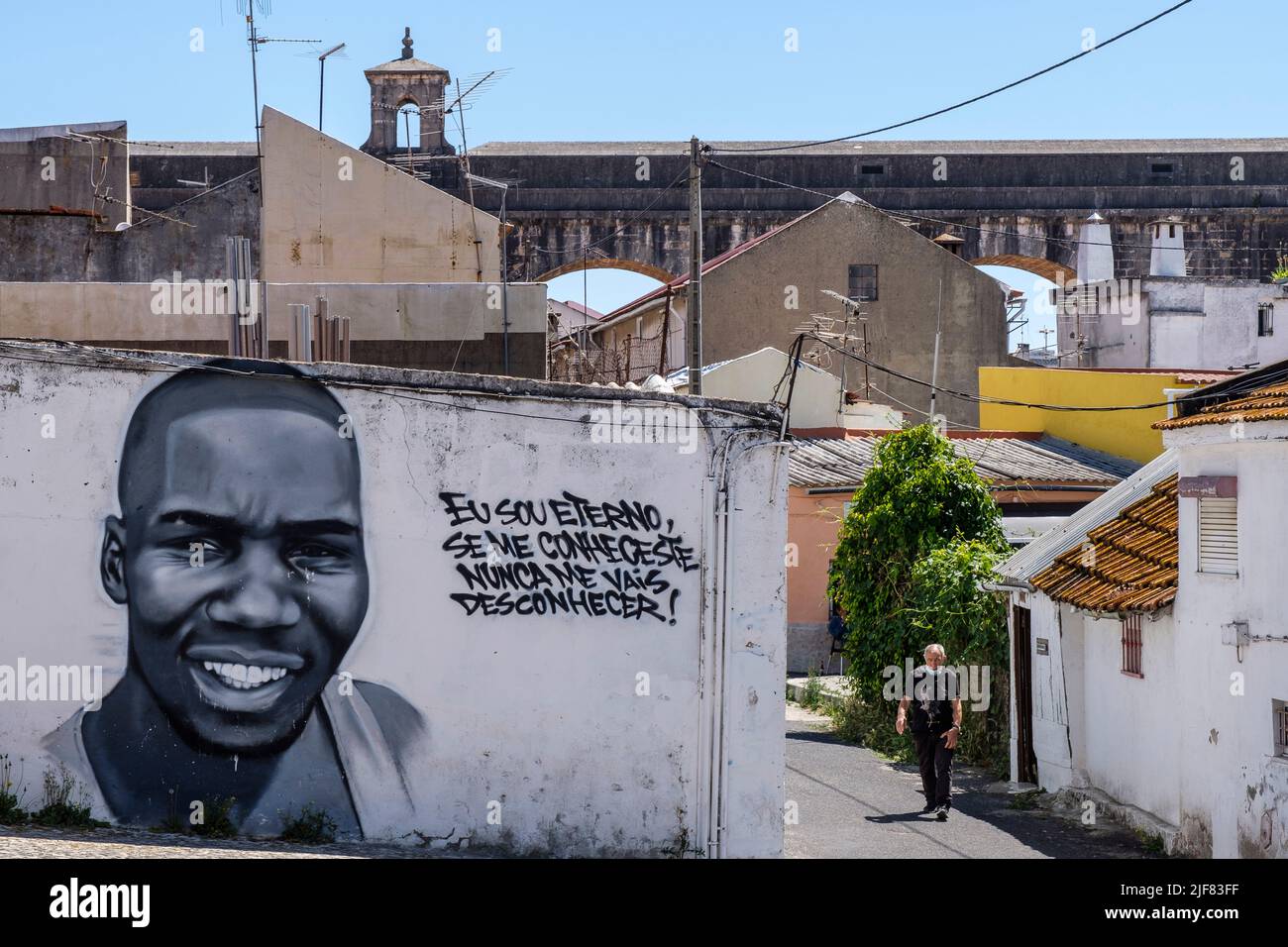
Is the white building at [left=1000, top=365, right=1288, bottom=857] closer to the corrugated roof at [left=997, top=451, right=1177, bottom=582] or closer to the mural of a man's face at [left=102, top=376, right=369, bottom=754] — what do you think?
the corrugated roof at [left=997, top=451, right=1177, bottom=582]

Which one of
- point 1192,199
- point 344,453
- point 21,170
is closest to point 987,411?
point 1192,199

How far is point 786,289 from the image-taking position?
34625 millimetres

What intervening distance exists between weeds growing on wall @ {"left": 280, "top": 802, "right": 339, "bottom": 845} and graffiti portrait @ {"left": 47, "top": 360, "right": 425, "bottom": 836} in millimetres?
65

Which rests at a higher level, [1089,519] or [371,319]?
[371,319]

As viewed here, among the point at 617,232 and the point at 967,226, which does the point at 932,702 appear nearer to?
the point at 617,232

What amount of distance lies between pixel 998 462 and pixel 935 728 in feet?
42.4

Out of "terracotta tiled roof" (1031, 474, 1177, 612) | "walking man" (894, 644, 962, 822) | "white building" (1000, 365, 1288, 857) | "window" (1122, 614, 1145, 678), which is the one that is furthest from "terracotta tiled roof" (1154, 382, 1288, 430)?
"walking man" (894, 644, 962, 822)

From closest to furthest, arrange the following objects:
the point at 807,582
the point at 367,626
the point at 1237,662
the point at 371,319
A: the point at 367,626 < the point at 1237,662 < the point at 371,319 < the point at 807,582

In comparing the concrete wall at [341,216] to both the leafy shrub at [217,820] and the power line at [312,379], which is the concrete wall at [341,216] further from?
the leafy shrub at [217,820]

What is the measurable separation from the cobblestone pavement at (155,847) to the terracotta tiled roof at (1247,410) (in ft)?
20.4

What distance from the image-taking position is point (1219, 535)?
39.0 ft

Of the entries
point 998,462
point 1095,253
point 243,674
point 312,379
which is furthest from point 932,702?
point 1095,253

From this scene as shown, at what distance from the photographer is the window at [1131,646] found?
13.6 metres
